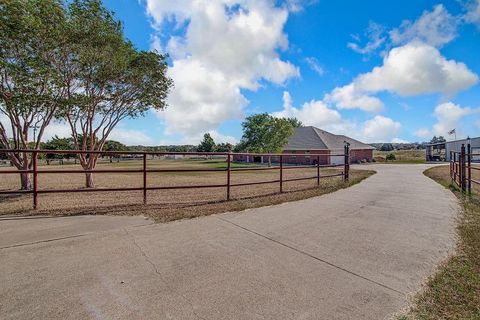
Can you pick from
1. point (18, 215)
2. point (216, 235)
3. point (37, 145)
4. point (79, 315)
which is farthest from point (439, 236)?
point (37, 145)

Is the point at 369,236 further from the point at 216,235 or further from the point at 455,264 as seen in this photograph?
the point at 216,235

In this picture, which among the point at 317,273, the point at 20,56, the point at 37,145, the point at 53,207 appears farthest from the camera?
the point at 37,145

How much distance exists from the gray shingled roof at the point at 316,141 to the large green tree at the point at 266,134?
7.77 metres

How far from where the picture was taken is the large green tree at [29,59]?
26.5 ft

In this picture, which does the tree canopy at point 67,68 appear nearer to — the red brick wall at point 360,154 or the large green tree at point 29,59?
the large green tree at point 29,59

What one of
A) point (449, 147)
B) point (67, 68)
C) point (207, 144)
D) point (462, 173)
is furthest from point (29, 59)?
point (207, 144)

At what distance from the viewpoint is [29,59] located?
9008 millimetres

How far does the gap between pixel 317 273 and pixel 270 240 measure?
1.20 meters

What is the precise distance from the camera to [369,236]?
4.50 metres

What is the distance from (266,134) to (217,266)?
106 ft

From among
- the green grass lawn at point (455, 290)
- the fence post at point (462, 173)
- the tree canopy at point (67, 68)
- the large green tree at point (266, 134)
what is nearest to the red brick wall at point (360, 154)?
the large green tree at point (266, 134)

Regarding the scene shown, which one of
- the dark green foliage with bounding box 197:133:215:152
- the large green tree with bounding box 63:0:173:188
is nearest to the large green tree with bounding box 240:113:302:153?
the large green tree with bounding box 63:0:173:188

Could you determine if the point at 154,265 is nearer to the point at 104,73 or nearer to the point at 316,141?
the point at 104,73

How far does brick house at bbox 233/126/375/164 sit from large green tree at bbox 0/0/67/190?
34.2 meters
